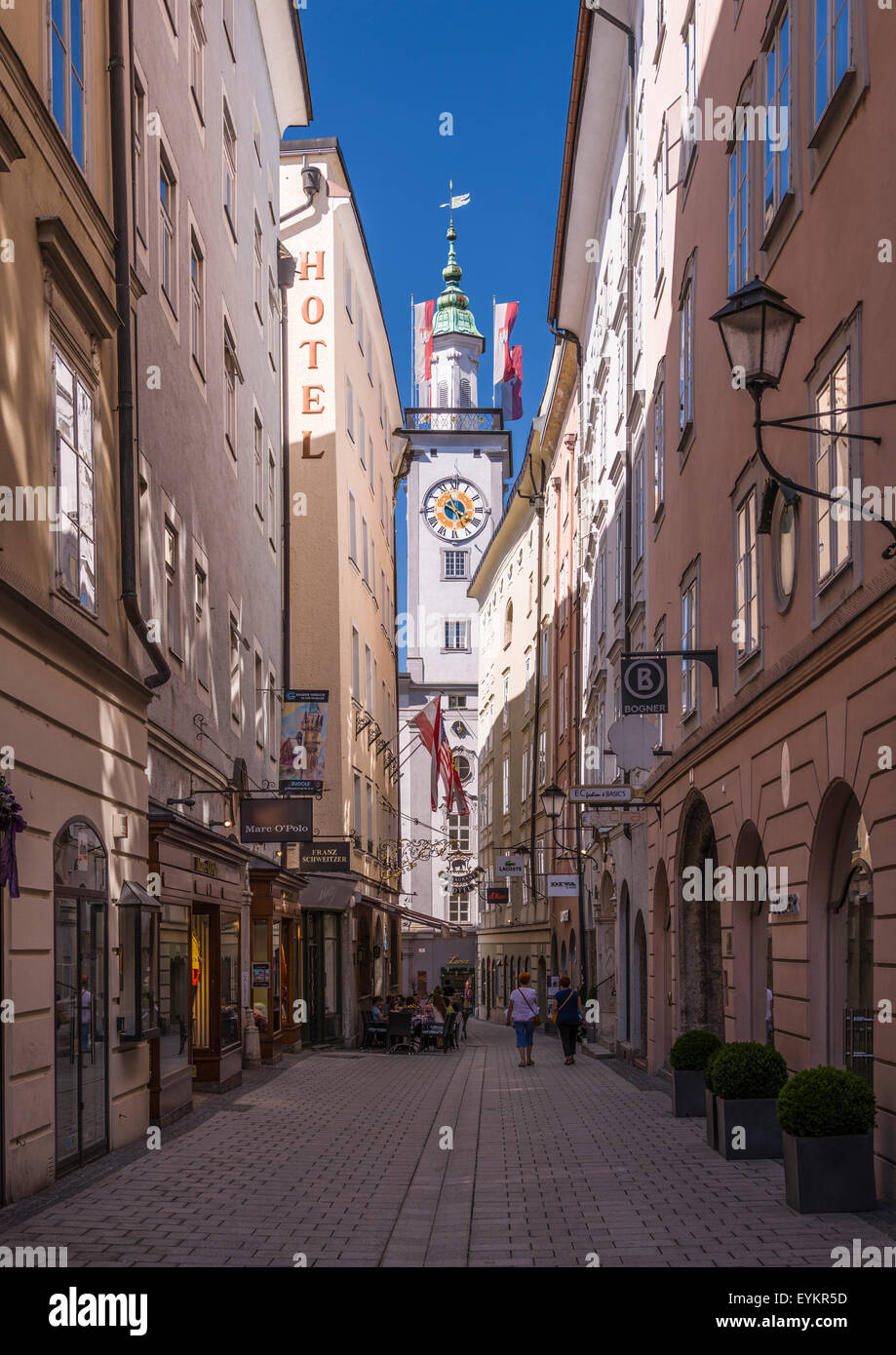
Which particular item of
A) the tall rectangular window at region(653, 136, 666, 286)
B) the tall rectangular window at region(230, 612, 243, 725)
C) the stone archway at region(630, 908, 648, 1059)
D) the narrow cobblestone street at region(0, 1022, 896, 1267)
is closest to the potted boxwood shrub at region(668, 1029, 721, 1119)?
the narrow cobblestone street at region(0, 1022, 896, 1267)

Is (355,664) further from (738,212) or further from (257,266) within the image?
(738,212)

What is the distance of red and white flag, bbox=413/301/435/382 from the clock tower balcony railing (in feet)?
22.9

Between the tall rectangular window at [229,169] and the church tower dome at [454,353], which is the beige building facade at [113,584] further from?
the church tower dome at [454,353]

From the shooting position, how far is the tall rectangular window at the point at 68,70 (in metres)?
13.3

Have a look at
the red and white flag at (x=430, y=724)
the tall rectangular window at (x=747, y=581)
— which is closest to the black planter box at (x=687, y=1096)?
Result: the tall rectangular window at (x=747, y=581)

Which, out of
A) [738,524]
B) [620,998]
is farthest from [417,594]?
→ [738,524]

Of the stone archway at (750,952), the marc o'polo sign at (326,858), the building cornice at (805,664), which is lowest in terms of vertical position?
the stone archway at (750,952)

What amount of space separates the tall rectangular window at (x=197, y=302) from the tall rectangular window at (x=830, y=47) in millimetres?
10770

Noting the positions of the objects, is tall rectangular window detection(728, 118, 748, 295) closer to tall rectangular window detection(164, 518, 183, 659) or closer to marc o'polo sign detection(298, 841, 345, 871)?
tall rectangular window detection(164, 518, 183, 659)

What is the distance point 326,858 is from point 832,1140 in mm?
21973

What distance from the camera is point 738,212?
54.8 feet

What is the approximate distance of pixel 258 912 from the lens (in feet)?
87.5

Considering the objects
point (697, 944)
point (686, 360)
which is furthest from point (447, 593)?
point (697, 944)

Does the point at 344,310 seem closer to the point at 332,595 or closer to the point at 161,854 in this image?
the point at 332,595
